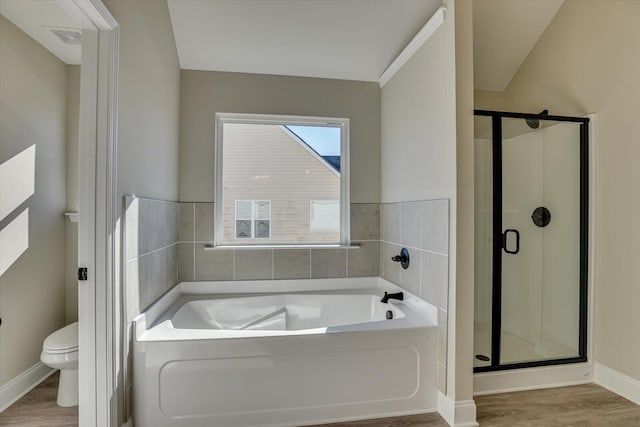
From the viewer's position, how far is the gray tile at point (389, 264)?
252 cm

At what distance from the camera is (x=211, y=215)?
2664 mm

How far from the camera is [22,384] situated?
206 cm

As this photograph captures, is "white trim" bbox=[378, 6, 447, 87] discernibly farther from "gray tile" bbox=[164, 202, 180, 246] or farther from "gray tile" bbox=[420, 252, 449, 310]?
"gray tile" bbox=[164, 202, 180, 246]

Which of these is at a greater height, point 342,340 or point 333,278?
point 333,278

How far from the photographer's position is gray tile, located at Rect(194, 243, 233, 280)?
2.64 meters

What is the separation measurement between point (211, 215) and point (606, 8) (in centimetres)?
310

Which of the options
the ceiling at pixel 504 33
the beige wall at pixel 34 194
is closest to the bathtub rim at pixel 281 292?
the beige wall at pixel 34 194

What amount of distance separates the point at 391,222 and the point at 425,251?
569mm

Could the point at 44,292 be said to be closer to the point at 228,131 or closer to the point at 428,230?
the point at 228,131

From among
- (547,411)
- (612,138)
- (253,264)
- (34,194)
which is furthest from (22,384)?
(612,138)

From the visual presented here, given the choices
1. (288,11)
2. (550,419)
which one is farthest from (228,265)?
(550,419)

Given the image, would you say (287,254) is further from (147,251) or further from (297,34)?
(297,34)

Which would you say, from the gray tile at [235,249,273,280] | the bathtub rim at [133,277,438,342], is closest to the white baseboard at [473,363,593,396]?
the bathtub rim at [133,277,438,342]

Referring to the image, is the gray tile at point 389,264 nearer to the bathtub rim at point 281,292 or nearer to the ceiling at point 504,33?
the bathtub rim at point 281,292
